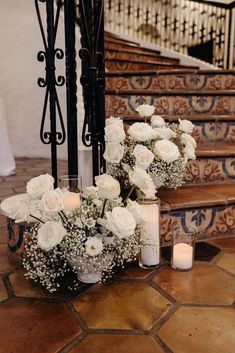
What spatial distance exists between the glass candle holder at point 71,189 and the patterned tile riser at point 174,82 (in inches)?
69.1

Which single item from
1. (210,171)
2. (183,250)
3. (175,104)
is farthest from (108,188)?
(175,104)

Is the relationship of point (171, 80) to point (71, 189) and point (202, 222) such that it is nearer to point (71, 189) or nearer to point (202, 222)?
point (202, 222)

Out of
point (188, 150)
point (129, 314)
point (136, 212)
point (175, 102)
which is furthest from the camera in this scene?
point (175, 102)

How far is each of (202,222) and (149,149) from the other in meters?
0.49

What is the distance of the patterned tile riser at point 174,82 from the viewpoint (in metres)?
2.99

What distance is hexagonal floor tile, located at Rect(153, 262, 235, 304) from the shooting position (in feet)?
4.12

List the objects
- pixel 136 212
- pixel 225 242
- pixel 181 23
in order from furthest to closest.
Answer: pixel 181 23 < pixel 225 242 < pixel 136 212

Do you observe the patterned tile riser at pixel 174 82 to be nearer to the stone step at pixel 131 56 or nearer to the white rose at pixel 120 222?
the stone step at pixel 131 56

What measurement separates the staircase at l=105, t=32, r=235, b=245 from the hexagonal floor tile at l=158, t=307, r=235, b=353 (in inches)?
22.4

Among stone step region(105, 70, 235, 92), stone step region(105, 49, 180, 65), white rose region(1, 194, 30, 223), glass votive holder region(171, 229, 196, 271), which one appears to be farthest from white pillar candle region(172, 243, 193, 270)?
stone step region(105, 49, 180, 65)

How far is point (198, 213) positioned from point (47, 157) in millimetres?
2566

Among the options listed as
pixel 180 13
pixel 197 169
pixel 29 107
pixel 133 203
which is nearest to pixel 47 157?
pixel 29 107

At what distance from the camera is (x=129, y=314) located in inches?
45.6

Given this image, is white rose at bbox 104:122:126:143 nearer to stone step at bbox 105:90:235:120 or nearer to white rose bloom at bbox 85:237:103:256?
white rose bloom at bbox 85:237:103:256
